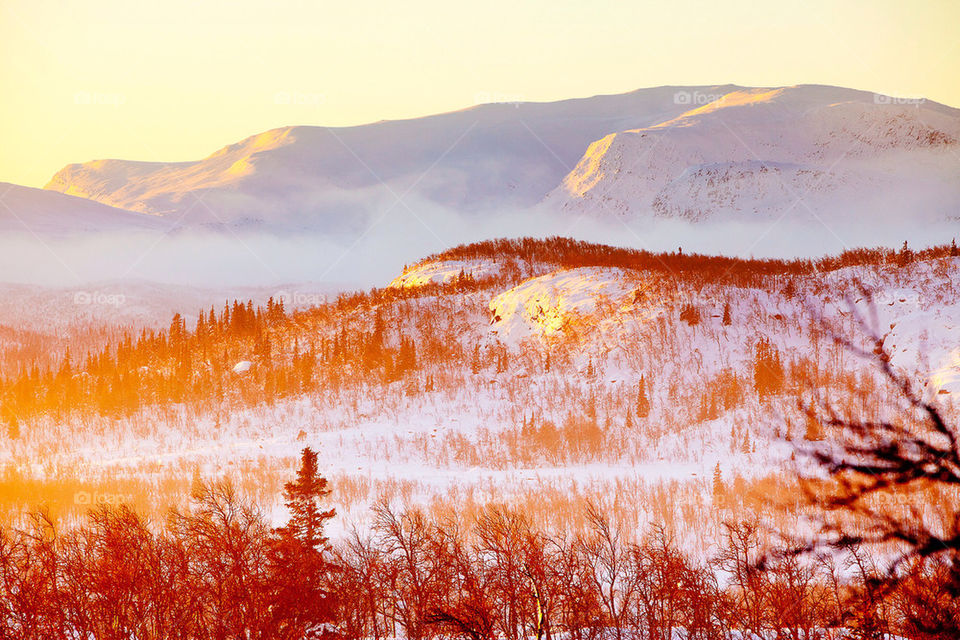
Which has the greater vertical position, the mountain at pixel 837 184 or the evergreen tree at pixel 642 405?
the mountain at pixel 837 184

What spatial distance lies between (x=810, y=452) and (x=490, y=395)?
206 ft

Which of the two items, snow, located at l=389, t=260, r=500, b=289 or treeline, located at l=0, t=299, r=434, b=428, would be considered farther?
snow, located at l=389, t=260, r=500, b=289

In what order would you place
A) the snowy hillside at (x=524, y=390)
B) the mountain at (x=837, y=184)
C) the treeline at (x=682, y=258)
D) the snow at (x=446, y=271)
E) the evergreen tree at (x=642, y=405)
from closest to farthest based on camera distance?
the snowy hillside at (x=524, y=390)
the evergreen tree at (x=642, y=405)
the treeline at (x=682, y=258)
the snow at (x=446, y=271)
the mountain at (x=837, y=184)

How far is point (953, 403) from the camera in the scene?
146 ft

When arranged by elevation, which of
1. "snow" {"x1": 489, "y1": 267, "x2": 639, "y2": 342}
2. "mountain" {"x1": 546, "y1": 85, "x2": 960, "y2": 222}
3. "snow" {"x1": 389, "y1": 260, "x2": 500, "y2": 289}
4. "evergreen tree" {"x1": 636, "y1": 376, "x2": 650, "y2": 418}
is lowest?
"evergreen tree" {"x1": 636, "y1": 376, "x2": 650, "y2": 418}

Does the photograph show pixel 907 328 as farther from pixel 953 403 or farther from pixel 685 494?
pixel 685 494

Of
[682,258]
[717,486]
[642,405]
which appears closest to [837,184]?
[682,258]

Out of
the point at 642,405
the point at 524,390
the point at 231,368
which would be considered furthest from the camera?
the point at 231,368

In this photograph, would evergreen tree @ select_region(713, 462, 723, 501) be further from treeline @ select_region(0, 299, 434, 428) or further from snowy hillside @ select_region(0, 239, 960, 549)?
treeline @ select_region(0, 299, 434, 428)

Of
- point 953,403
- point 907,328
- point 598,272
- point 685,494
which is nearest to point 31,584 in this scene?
point 685,494

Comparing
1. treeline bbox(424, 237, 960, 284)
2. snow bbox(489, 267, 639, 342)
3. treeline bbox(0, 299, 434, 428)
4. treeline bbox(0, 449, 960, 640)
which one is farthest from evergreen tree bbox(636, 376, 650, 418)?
treeline bbox(0, 299, 434, 428)

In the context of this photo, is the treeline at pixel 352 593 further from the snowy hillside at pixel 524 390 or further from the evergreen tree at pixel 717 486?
the snowy hillside at pixel 524 390

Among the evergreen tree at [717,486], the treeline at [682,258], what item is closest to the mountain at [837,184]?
the treeline at [682,258]

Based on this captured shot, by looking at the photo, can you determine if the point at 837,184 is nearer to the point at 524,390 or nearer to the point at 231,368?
the point at 524,390
